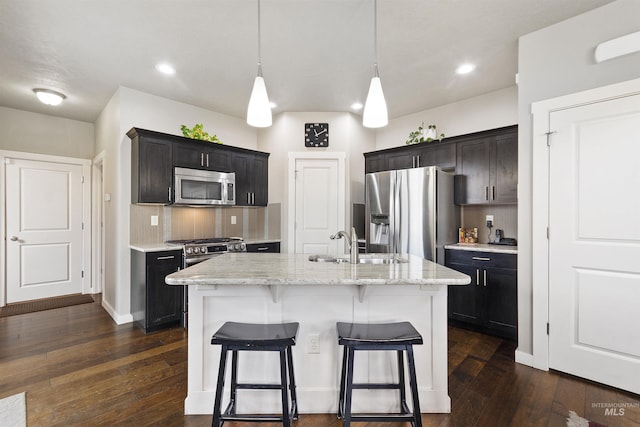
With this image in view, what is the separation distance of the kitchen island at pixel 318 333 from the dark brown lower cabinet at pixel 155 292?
64.1 inches

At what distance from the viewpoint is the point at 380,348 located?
1.48 meters

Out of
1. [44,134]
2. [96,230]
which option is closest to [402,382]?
[96,230]

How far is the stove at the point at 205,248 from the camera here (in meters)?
3.35

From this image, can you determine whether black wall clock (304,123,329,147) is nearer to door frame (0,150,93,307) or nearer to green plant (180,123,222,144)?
green plant (180,123,222,144)

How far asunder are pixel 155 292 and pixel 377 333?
8.50ft

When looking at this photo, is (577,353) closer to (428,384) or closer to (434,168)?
(428,384)

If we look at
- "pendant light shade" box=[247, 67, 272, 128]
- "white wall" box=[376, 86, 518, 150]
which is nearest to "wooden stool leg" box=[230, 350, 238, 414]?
"pendant light shade" box=[247, 67, 272, 128]

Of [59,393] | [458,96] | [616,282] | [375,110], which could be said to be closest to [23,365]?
[59,393]

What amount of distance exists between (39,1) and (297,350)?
301 centimetres

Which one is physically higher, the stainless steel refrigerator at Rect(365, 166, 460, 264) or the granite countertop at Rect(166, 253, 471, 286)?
the stainless steel refrigerator at Rect(365, 166, 460, 264)

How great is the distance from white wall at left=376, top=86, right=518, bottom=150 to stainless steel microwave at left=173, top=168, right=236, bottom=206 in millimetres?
2521

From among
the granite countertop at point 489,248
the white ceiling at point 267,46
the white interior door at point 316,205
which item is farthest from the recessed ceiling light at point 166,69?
the granite countertop at point 489,248

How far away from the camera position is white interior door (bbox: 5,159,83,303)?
4.13 metres

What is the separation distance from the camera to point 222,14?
2.29 m
